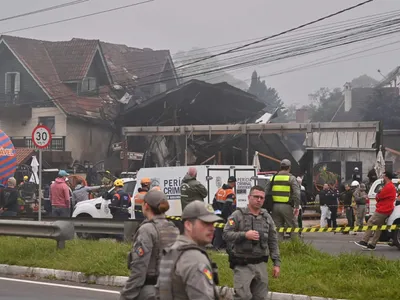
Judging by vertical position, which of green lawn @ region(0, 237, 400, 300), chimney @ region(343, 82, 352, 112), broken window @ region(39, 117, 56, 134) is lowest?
green lawn @ region(0, 237, 400, 300)

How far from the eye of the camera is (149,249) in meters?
6.48

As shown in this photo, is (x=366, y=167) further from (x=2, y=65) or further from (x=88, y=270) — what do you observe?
(x=88, y=270)

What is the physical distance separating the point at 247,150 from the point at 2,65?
58.3 ft

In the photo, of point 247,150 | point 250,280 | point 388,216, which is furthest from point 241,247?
point 247,150

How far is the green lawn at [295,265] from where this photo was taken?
1078cm

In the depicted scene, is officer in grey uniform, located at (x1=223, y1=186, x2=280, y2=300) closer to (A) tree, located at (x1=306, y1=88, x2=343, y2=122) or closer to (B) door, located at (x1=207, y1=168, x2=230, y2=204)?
(B) door, located at (x1=207, y1=168, x2=230, y2=204)

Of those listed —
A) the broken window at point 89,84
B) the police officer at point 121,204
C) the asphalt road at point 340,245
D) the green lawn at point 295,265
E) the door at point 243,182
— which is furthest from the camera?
the broken window at point 89,84

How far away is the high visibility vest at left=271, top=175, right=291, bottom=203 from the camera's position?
1373cm

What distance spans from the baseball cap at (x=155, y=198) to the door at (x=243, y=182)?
1401 centimetres

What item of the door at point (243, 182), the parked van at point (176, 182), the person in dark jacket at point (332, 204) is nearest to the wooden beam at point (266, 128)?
the person in dark jacket at point (332, 204)

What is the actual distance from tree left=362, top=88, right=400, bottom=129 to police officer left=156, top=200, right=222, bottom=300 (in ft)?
171

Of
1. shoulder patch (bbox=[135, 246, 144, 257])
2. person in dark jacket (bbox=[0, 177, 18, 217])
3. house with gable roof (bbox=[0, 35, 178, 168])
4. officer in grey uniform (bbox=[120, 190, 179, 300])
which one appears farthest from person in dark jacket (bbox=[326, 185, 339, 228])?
house with gable roof (bbox=[0, 35, 178, 168])

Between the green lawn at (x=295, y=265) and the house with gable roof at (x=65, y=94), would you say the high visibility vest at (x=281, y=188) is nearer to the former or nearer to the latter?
the green lawn at (x=295, y=265)

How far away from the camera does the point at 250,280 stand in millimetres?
8031
